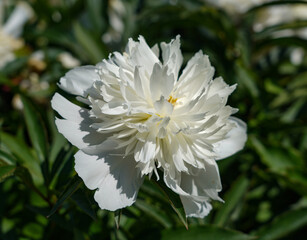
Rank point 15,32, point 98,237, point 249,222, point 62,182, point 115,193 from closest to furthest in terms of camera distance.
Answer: point 115,193, point 62,182, point 98,237, point 249,222, point 15,32

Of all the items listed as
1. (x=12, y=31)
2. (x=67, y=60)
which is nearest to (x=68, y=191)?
(x=67, y=60)

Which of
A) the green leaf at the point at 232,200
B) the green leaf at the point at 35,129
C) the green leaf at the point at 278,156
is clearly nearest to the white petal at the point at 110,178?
the green leaf at the point at 35,129

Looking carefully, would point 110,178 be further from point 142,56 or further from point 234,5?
point 234,5

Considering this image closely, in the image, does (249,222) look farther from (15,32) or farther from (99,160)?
(15,32)

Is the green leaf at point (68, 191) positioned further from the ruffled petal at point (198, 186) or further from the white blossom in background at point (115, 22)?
the white blossom in background at point (115, 22)

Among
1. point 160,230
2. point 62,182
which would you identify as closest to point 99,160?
point 62,182

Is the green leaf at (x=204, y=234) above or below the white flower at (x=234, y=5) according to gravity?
below
